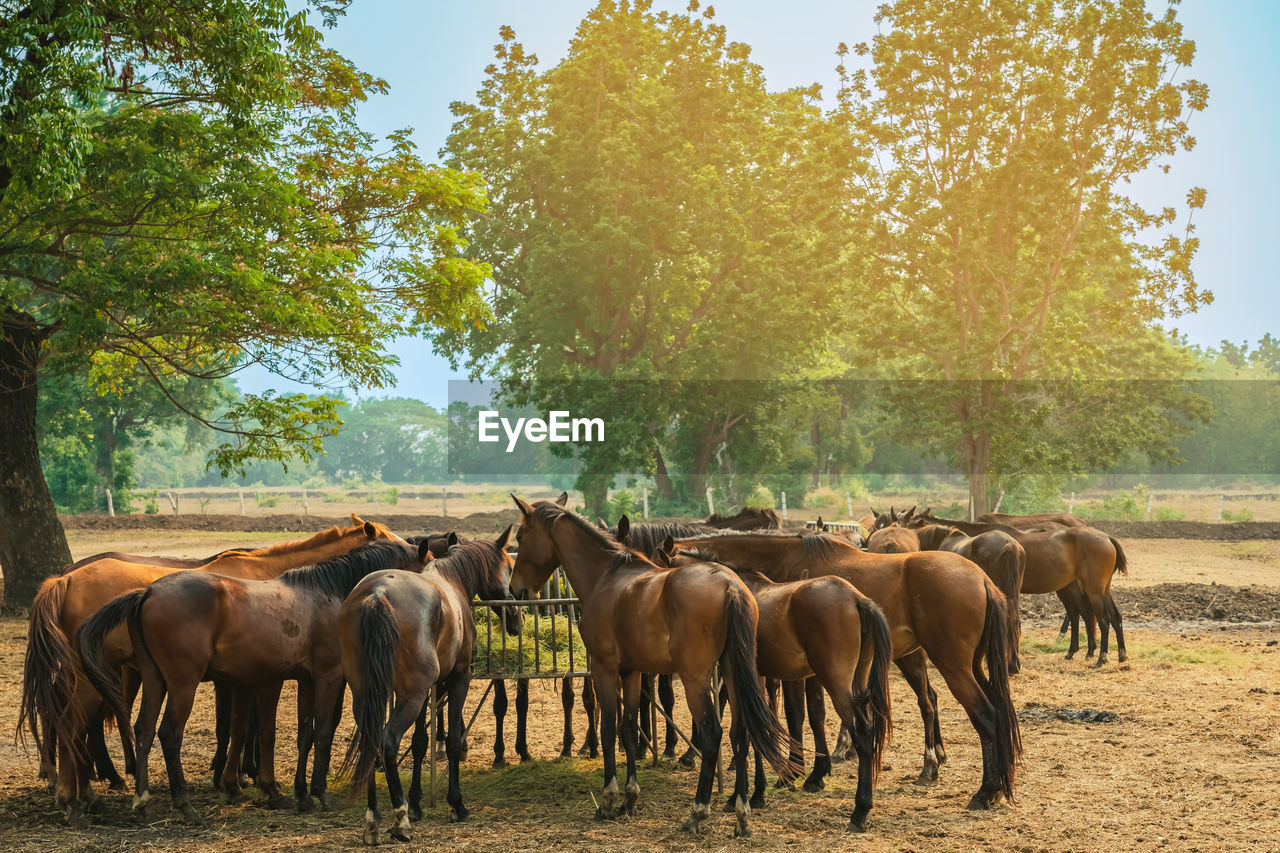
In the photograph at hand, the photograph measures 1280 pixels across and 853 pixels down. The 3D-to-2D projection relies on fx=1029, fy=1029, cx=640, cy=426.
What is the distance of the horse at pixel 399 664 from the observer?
6.34m

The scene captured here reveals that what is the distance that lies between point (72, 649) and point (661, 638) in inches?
164

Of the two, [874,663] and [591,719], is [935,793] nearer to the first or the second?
[874,663]

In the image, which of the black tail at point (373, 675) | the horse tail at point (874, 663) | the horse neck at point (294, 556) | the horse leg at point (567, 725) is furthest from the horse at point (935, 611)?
the horse neck at point (294, 556)

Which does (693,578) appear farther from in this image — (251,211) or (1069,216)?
(1069,216)

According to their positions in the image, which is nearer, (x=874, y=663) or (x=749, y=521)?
(x=874, y=663)

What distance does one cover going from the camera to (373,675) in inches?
252

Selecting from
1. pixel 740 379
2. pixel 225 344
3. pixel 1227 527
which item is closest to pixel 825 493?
pixel 740 379

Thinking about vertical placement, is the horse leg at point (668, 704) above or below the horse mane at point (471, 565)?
below

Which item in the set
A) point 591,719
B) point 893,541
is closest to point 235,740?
point 591,719

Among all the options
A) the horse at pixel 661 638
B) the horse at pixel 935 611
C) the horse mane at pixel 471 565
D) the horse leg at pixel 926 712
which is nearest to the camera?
the horse at pixel 661 638

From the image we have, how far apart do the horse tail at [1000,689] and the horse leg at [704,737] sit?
2079 millimetres

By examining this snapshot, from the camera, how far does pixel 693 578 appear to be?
6781 mm

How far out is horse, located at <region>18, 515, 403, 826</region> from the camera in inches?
272

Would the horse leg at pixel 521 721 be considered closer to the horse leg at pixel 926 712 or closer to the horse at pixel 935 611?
the horse at pixel 935 611
